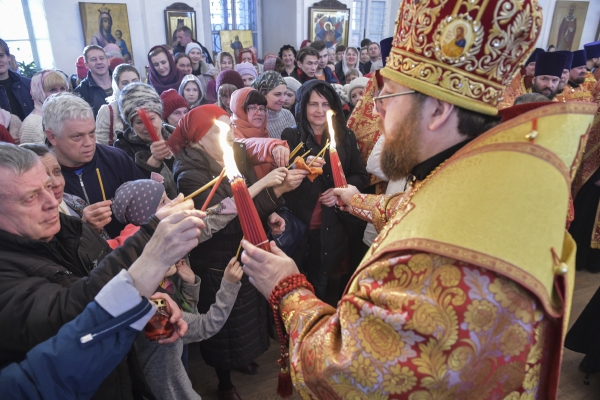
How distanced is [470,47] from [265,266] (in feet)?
3.09

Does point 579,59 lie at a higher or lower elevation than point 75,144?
higher

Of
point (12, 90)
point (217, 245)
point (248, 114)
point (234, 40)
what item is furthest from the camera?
point (234, 40)

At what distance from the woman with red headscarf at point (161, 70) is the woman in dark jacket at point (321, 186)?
10.4ft

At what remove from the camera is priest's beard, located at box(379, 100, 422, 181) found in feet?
3.91

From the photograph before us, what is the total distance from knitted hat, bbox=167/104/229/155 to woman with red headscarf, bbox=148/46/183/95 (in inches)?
136

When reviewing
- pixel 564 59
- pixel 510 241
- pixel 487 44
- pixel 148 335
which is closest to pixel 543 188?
pixel 510 241

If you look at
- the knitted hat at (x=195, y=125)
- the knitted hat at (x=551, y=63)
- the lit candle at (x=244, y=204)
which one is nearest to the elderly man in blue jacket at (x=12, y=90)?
the knitted hat at (x=195, y=125)

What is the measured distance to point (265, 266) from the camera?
4.33 feet

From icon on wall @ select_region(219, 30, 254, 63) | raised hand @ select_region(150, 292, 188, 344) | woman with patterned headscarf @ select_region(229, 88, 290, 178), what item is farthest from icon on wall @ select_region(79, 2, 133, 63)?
raised hand @ select_region(150, 292, 188, 344)

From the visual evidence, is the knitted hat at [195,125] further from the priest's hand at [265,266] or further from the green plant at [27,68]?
the green plant at [27,68]

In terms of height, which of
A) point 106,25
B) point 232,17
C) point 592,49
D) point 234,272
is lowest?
point 234,272

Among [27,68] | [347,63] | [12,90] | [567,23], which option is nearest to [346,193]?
[12,90]

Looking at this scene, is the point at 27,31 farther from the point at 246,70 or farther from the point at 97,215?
the point at 97,215

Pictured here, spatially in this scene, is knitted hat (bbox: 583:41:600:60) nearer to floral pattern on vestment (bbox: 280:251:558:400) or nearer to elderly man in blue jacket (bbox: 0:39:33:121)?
floral pattern on vestment (bbox: 280:251:558:400)
